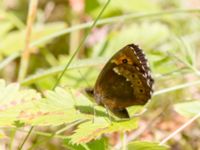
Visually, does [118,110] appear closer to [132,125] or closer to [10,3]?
[132,125]

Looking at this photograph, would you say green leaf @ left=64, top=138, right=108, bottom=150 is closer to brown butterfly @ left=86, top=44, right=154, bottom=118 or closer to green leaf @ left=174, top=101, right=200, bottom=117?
brown butterfly @ left=86, top=44, right=154, bottom=118

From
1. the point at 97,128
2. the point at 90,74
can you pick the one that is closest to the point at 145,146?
the point at 97,128

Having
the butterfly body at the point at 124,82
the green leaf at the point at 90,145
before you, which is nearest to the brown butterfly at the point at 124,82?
the butterfly body at the point at 124,82

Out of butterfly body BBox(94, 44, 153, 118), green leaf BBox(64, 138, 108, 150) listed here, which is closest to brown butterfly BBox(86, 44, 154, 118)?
butterfly body BBox(94, 44, 153, 118)

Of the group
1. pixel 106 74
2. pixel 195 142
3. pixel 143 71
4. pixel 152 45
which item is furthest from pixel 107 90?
pixel 152 45

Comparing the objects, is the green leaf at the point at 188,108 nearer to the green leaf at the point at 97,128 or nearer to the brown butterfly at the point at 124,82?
the brown butterfly at the point at 124,82

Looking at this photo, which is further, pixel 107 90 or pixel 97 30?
pixel 97 30
